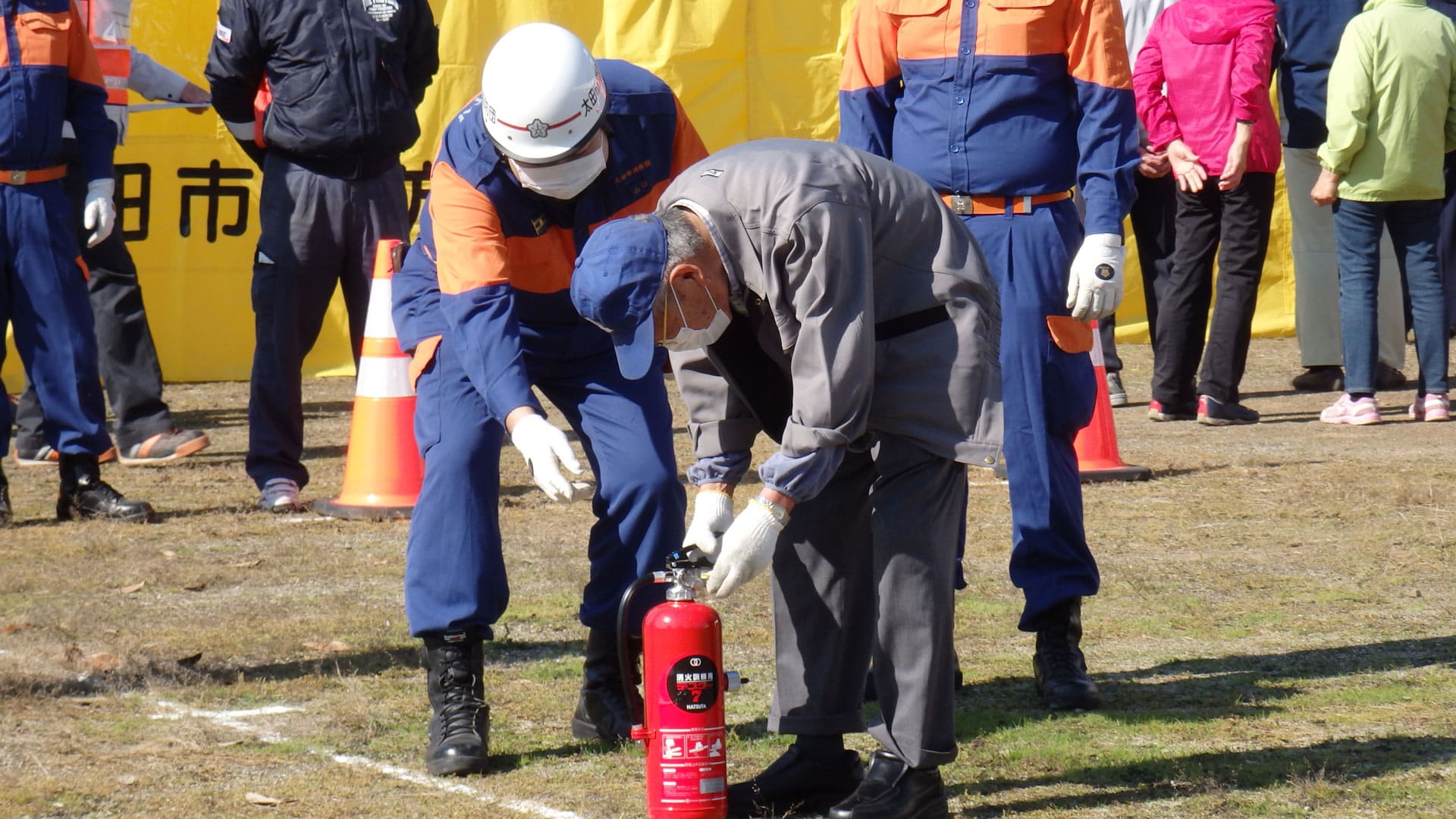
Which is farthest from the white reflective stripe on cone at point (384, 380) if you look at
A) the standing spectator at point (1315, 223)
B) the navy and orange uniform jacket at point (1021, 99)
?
the standing spectator at point (1315, 223)

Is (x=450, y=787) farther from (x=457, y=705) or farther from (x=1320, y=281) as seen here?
(x=1320, y=281)

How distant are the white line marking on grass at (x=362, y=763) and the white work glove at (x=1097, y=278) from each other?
1891 mm

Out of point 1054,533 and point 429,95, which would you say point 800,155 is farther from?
point 429,95

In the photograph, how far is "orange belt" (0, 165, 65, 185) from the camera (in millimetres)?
7281

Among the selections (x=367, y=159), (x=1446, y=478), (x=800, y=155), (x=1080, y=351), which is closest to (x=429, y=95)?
(x=367, y=159)

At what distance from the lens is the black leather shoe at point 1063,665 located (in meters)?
4.63

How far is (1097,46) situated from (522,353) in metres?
1.76

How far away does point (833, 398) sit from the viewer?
11.3 feet

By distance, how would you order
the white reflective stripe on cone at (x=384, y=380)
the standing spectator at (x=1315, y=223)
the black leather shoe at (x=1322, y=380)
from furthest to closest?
the black leather shoe at (x=1322, y=380), the standing spectator at (x=1315, y=223), the white reflective stripe on cone at (x=384, y=380)

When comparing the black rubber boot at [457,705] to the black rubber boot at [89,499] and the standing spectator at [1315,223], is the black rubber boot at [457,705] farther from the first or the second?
the standing spectator at [1315,223]

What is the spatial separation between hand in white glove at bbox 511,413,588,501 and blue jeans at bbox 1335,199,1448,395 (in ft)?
21.3

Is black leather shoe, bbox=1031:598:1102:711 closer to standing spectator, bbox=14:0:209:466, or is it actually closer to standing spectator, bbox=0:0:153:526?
standing spectator, bbox=0:0:153:526

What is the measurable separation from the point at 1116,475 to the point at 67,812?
5.08m

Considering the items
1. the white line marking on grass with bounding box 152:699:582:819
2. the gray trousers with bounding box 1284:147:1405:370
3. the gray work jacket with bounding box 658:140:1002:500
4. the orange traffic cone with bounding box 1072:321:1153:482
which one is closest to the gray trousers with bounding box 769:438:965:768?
the gray work jacket with bounding box 658:140:1002:500
